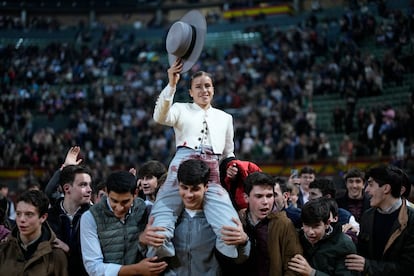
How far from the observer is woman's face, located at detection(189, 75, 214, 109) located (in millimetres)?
4977

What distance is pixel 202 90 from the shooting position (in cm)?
499

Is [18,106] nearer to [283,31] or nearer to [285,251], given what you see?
[283,31]

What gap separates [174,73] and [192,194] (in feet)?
3.61

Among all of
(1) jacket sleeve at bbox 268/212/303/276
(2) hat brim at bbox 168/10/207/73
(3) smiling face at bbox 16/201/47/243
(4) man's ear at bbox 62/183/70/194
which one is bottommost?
(1) jacket sleeve at bbox 268/212/303/276

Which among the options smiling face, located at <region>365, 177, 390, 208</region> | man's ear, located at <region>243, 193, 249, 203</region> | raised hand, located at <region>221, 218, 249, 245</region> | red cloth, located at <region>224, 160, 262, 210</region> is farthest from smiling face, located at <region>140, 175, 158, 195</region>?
smiling face, located at <region>365, 177, 390, 208</region>

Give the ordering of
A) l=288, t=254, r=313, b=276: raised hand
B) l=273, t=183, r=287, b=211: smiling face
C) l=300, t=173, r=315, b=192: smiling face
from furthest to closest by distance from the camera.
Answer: l=300, t=173, r=315, b=192: smiling face < l=273, t=183, r=287, b=211: smiling face < l=288, t=254, r=313, b=276: raised hand

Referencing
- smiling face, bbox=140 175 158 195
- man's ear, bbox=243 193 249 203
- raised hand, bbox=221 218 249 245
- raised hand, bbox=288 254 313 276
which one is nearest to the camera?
raised hand, bbox=221 218 249 245

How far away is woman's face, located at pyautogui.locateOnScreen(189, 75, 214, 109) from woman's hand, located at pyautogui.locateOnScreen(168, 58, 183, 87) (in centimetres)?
23

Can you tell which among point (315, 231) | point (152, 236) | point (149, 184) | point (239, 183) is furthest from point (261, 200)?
point (149, 184)

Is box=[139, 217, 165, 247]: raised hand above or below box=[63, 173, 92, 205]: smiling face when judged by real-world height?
below

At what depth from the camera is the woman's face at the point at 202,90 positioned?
16.3 feet

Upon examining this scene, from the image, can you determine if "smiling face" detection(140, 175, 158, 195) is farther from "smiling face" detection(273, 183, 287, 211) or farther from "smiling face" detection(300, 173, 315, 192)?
"smiling face" detection(300, 173, 315, 192)

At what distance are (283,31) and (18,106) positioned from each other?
40.2 feet

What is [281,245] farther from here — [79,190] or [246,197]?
[79,190]
